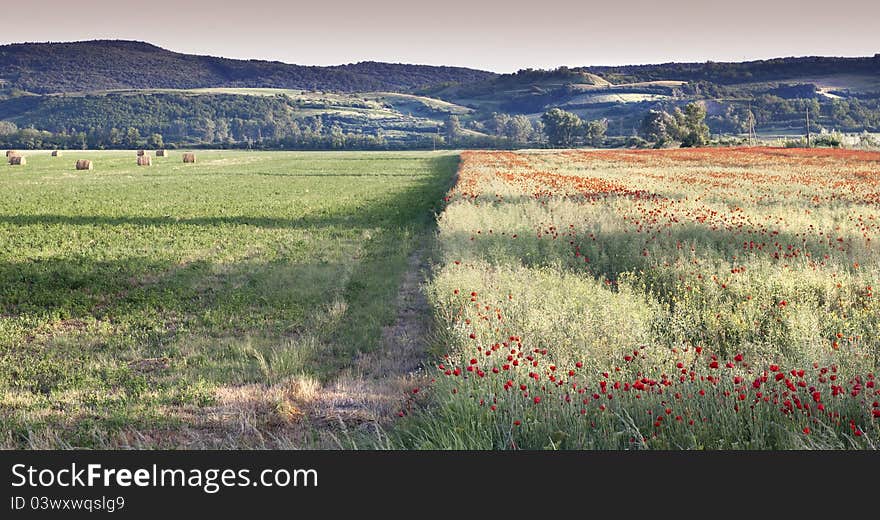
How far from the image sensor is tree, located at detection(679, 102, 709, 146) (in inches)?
3937

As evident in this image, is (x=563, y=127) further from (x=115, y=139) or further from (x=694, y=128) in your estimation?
(x=115, y=139)

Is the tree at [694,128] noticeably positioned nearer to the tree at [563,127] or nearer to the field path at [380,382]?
the tree at [563,127]

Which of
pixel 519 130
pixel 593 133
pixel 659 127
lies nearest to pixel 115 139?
pixel 519 130

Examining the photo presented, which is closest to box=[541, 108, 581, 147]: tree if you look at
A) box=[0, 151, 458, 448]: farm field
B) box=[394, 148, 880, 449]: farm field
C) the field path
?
box=[0, 151, 458, 448]: farm field

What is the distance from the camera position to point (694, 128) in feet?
358

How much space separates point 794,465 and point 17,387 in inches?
278

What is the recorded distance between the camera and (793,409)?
5.22 meters

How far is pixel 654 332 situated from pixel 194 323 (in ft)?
19.6

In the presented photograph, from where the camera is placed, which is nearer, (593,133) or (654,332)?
(654,332)

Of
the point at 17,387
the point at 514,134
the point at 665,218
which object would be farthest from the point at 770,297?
the point at 514,134

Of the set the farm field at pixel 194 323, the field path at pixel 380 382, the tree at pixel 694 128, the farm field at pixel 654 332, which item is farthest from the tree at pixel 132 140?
the field path at pixel 380 382

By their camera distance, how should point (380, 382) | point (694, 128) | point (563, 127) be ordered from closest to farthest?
point (380, 382)
point (694, 128)
point (563, 127)

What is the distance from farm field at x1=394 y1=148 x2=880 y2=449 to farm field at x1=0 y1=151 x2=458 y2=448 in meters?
1.09

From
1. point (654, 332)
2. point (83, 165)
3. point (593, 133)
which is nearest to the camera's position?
point (654, 332)
